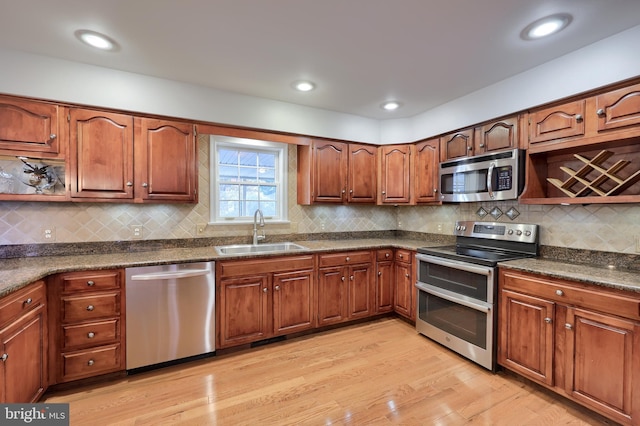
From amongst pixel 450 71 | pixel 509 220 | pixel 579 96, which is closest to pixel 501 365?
pixel 509 220

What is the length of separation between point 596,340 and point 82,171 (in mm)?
3920

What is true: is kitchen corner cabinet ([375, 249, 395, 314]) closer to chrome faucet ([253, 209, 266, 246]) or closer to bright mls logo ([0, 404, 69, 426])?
chrome faucet ([253, 209, 266, 246])

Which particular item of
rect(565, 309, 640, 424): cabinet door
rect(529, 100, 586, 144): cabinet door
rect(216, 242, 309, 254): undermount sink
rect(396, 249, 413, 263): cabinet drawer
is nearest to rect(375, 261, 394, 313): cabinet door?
rect(396, 249, 413, 263): cabinet drawer

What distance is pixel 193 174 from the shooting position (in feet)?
9.19

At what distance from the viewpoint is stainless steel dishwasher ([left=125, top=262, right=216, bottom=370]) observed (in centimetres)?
229

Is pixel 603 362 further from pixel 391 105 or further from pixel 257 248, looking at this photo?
pixel 257 248

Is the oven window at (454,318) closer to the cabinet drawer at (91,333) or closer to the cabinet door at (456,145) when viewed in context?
the cabinet door at (456,145)

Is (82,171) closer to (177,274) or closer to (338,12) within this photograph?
(177,274)

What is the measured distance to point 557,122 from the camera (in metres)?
2.27

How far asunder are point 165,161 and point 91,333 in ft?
4.93

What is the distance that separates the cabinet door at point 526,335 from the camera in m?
2.03

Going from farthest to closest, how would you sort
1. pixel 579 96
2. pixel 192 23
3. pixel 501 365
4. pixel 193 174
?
pixel 193 174, pixel 501 365, pixel 579 96, pixel 192 23

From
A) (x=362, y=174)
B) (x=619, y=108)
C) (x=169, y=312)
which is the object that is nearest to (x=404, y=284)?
(x=362, y=174)

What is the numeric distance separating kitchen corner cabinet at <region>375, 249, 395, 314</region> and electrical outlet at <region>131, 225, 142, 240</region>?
2515 mm
